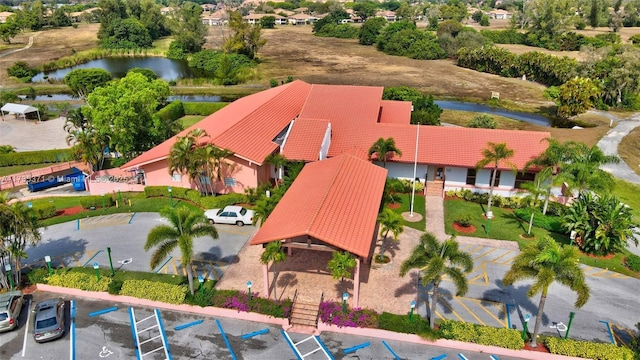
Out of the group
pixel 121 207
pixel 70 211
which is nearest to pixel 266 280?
pixel 121 207

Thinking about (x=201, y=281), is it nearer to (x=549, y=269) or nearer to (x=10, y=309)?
(x=10, y=309)

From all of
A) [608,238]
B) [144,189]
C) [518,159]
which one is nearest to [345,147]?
[518,159]

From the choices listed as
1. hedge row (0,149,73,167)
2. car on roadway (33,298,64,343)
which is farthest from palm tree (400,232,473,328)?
hedge row (0,149,73,167)

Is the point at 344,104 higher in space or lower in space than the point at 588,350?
higher

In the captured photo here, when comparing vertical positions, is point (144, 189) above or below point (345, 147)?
below

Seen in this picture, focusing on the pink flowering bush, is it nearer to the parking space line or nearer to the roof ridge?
the roof ridge

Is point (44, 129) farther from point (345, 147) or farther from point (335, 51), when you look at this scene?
point (335, 51)

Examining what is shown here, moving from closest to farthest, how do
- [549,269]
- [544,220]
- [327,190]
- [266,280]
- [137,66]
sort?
1. [549,269]
2. [266,280]
3. [327,190]
4. [544,220]
5. [137,66]
